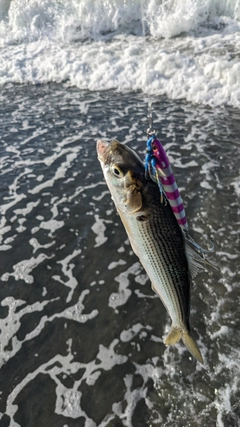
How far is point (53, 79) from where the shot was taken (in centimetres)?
1720

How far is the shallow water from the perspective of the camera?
455 centimetres

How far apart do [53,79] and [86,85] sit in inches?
85.5

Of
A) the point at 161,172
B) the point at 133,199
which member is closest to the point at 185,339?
the point at 133,199

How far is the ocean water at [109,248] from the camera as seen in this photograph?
Result: 4.64 m

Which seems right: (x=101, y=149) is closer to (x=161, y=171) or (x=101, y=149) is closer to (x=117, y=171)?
(x=117, y=171)

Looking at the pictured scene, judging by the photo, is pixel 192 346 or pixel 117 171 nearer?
Answer: pixel 117 171

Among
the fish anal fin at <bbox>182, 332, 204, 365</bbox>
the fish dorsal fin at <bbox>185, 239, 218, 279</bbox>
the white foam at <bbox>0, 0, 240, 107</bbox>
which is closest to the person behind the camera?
the fish dorsal fin at <bbox>185, 239, 218, 279</bbox>

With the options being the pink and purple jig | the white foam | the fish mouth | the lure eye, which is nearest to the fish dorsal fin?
the pink and purple jig

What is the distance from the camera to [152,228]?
2.97 m

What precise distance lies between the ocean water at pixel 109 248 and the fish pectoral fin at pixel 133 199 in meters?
2.90

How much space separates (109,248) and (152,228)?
13.3 feet

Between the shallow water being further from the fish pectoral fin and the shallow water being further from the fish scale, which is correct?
the fish pectoral fin

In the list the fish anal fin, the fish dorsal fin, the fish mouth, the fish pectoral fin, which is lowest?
the fish anal fin

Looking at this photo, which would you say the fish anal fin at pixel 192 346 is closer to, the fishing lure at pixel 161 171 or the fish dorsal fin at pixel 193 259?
the fish dorsal fin at pixel 193 259
